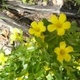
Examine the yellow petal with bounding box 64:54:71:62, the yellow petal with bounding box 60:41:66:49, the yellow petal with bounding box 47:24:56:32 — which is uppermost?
the yellow petal with bounding box 47:24:56:32

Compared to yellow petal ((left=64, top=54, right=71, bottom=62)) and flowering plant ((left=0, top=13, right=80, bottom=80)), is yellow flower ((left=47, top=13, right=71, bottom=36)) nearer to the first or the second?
flowering plant ((left=0, top=13, right=80, bottom=80))

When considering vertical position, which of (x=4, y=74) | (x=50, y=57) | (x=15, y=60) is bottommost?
(x=4, y=74)

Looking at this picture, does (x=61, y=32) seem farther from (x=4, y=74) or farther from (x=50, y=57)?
(x=4, y=74)

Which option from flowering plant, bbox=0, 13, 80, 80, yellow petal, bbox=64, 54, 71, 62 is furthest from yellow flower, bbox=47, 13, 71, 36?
yellow petal, bbox=64, 54, 71, 62

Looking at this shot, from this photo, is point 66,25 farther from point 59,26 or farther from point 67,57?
point 67,57

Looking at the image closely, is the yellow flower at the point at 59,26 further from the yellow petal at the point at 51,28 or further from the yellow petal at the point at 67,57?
the yellow petal at the point at 67,57

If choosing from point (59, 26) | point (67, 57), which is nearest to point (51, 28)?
point (59, 26)

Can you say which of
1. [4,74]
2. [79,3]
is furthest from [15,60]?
[79,3]

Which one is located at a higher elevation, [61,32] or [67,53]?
[61,32]
